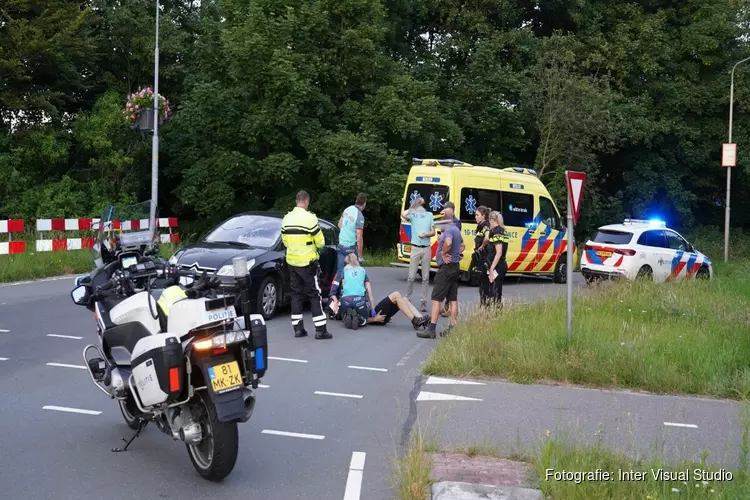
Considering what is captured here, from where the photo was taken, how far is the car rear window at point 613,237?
741 inches

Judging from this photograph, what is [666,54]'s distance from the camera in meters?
33.8

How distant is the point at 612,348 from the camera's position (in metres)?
8.95

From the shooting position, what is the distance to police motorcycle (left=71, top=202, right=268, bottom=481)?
5172 mm

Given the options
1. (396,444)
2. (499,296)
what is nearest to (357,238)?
(499,296)

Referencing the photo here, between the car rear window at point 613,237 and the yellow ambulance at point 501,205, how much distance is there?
1.50 m

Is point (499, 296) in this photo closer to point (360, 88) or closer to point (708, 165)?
point (360, 88)

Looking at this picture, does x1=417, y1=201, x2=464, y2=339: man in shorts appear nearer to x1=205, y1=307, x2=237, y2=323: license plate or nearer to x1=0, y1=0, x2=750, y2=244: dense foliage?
x1=205, y1=307, x2=237, y2=323: license plate

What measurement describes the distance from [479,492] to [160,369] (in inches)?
84.2

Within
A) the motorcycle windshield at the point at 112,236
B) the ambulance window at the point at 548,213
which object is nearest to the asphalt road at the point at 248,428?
the motorcycle windshield at the point at 112,236

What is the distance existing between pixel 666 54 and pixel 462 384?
1159 inches

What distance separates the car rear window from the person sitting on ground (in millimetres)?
8521

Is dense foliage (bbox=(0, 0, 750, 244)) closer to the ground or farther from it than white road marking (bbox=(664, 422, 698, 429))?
farther from it

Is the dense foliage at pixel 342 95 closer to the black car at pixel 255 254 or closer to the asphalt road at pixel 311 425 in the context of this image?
the black car at pixel 255 254

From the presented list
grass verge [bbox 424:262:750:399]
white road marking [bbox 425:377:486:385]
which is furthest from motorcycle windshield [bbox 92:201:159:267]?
grass verge [bbox 424:262:750:399]
